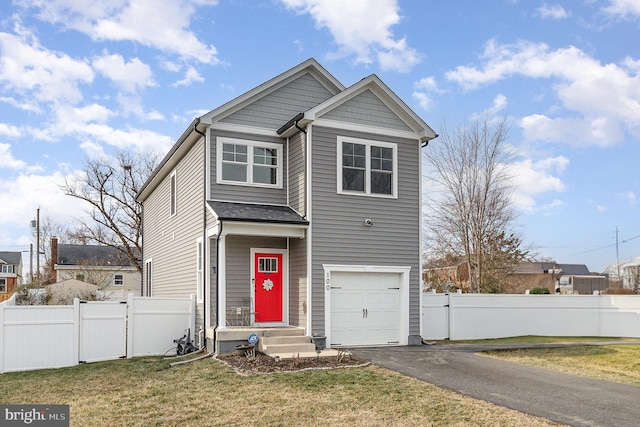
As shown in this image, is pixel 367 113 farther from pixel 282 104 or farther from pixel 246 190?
pixel 246 190

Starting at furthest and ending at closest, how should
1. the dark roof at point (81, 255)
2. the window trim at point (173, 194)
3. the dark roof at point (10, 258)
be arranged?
the dark roof at point (10, 258) < the dark roof at point (81, 255) < the window trim at point (173, 194)

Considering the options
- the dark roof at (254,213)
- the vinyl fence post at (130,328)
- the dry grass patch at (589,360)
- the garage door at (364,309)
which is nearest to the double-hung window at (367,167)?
the dark roof at (254,213)

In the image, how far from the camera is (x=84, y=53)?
50.6 feet

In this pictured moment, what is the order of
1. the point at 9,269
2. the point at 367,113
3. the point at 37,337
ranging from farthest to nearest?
the point at 9,269 < the point at 367,113 < the point at 37,337

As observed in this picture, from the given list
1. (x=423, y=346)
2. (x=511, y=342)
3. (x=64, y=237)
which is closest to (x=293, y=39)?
→ (x=423, y=346)

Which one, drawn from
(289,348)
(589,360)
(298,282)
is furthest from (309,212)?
(589,360)

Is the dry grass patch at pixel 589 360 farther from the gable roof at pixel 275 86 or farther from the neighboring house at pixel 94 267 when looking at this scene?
the neighboring house at pixel 94 267

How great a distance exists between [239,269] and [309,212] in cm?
234

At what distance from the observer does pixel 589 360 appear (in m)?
13.1

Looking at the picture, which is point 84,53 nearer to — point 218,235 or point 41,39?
point 41,39

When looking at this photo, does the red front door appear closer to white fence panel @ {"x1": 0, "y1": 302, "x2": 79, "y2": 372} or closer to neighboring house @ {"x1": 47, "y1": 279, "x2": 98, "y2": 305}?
white fence panel @ {"x1": 0, "y1": 302, "x2": 79, "y2": 372}

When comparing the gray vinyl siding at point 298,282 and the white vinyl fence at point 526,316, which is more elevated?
the gray vinyl siding at point 298,282

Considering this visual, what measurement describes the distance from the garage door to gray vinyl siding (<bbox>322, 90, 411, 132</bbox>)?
3.99 metres

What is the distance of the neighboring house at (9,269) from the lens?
60594mm
